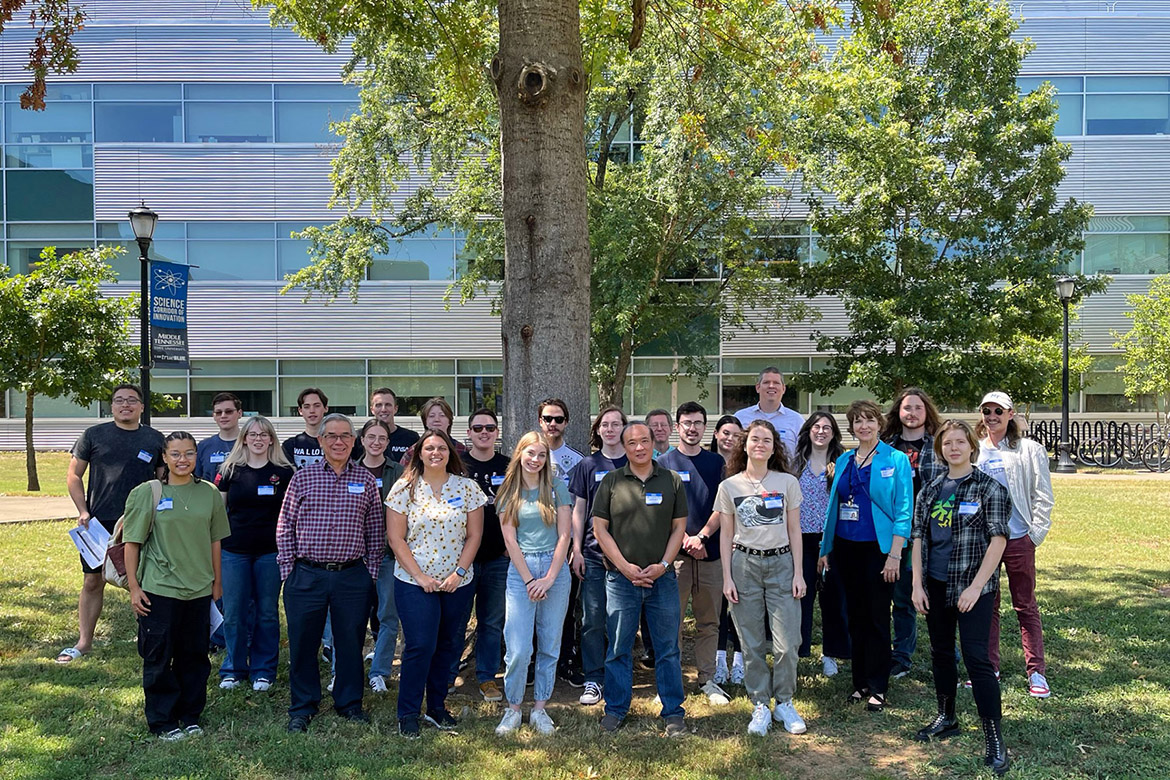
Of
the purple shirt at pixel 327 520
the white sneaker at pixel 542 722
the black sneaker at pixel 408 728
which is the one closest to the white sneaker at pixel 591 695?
the white sneaker at pixel 542 722

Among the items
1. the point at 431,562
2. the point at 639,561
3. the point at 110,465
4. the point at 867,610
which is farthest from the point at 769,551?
the point at 110,465

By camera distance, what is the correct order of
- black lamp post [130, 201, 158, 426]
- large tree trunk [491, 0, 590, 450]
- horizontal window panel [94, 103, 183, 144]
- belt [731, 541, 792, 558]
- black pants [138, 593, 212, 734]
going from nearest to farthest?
black pants [138, 593, 212, 734], belt [731, 541, 792, 558], large tree trunk [491, 0, 590, 450], black lamp post [130, 201, 158, 426], horizontal window panel [94, 103, 183, 144]

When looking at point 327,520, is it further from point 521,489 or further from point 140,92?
point 140,92

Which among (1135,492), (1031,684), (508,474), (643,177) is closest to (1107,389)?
(1135,492)

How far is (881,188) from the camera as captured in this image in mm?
17234

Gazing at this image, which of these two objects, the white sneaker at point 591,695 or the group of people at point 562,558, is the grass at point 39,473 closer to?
the group of people at point 562,558

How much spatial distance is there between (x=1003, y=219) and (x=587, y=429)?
14.9 m

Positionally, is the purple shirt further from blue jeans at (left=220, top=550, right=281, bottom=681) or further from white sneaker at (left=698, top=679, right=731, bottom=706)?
white sneaker at (left=698, top=679, right=731, bottom=706)

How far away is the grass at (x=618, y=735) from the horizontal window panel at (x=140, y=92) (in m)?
23.1

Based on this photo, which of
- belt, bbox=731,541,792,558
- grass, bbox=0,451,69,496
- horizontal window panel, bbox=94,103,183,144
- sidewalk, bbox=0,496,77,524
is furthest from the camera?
horizontal window panel, bbox=94,103,183,144

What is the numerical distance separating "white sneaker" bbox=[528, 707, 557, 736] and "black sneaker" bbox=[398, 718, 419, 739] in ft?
2.23

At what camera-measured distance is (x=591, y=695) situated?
5.63 meters

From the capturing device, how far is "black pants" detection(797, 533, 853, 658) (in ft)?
20.3

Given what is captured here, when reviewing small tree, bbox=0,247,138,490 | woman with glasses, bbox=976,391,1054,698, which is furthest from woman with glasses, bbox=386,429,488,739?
small tree, bbox=0,247,138,490
